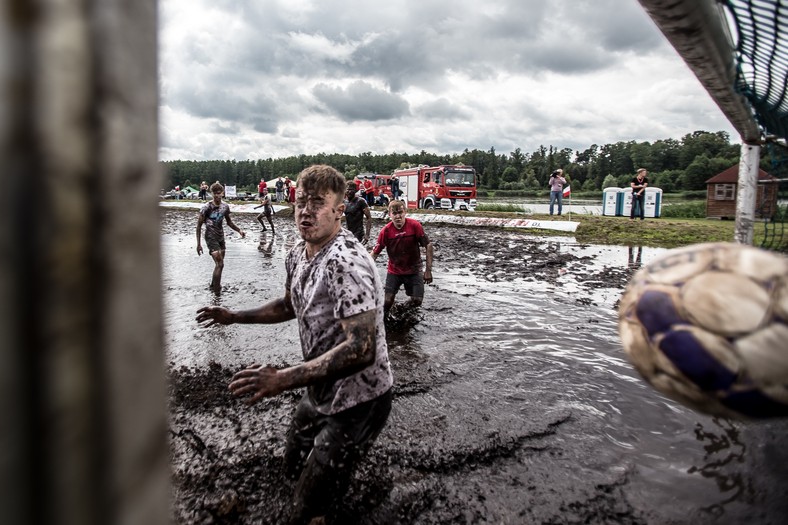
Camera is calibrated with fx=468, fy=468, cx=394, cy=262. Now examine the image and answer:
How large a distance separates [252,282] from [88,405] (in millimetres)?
10074

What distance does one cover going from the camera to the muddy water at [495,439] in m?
2.95

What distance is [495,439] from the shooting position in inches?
149

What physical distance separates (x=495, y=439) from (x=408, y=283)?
387cm

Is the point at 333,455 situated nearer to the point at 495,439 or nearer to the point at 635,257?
Answer: the point at 495,439

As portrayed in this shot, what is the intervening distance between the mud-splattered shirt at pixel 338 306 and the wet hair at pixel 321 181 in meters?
0.28

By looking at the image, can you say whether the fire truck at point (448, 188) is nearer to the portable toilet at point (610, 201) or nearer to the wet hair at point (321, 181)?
the portable toilet at point (610, 201)

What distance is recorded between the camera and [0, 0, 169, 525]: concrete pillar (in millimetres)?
376

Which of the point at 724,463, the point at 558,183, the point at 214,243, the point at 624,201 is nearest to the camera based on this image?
the point at 724,463

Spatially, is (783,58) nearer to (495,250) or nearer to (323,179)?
(323,179)

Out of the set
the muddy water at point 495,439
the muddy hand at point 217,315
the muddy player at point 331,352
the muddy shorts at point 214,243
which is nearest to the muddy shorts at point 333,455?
the muddy player at point 331,352

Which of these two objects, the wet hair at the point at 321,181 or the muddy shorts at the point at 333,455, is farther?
the wet hair at the point at 321,181

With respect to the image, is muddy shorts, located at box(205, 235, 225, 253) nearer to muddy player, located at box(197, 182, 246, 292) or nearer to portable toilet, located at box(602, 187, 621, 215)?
muddy player, located at box(197, 182, 246, 292)

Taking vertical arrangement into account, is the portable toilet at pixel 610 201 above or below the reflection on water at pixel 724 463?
above

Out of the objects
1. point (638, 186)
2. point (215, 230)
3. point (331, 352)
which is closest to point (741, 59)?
point (331, 352)
